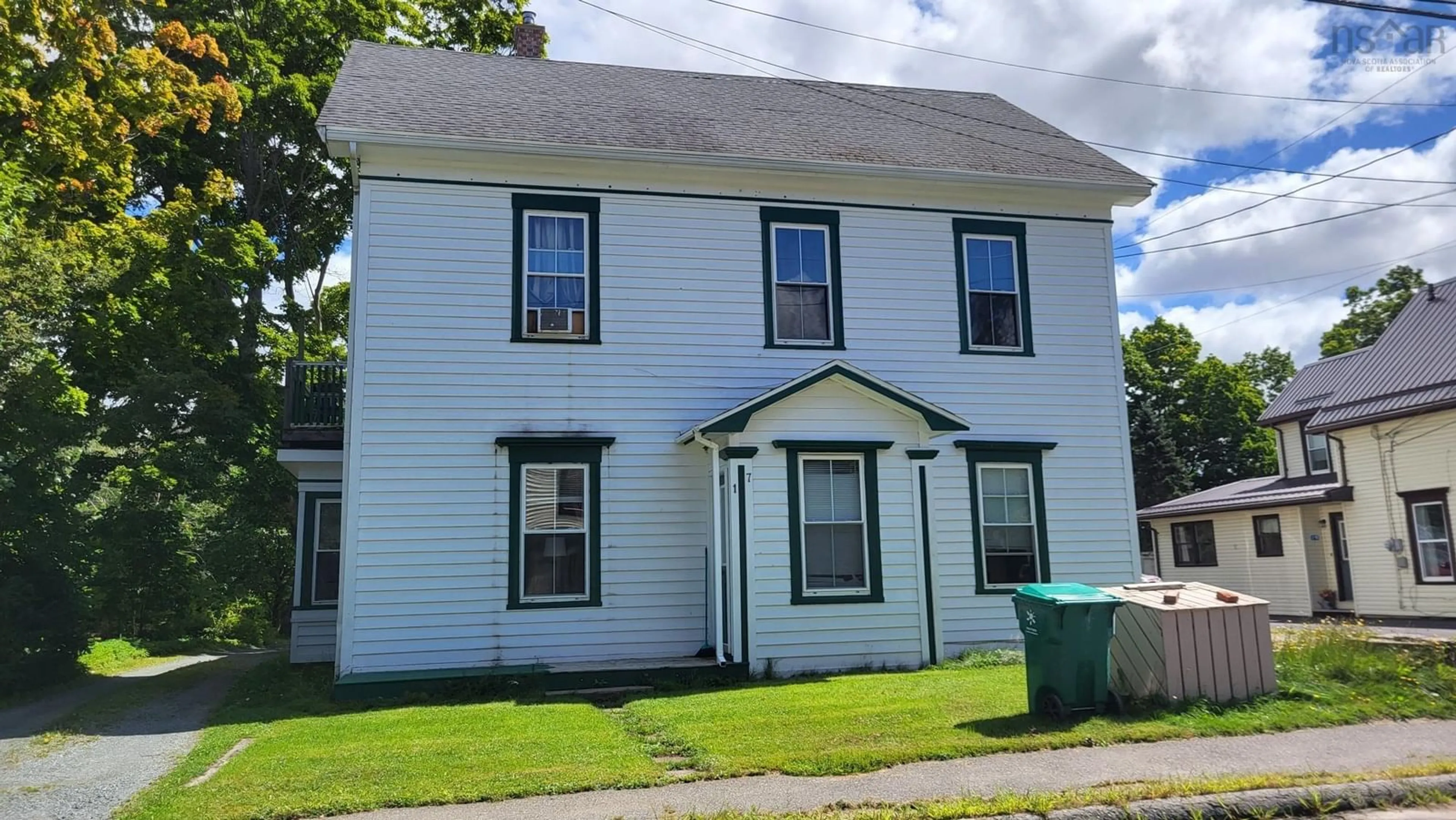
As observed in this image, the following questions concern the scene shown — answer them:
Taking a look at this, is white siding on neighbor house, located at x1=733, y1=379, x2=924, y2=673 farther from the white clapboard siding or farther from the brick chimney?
the brick chimney

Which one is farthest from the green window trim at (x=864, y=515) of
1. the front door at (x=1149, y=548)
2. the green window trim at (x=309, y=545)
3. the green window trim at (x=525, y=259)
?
the front door at (x=1149, y=548)

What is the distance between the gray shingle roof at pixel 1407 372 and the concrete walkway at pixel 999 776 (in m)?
16.2

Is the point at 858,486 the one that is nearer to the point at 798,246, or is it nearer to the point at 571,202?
the point at 798,246

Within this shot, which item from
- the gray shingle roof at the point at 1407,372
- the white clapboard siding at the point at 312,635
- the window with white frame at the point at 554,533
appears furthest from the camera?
the gray shingle roof at the point at 1407,372

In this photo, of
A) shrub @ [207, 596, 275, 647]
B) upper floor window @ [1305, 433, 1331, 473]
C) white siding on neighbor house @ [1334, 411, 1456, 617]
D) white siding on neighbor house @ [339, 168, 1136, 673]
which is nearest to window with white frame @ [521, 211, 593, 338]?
white siding on neighbor house @ [339, 168, 1136, 673]

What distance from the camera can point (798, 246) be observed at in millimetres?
13977

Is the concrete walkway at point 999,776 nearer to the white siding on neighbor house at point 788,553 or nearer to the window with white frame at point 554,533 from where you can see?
the white siding on neighbor house at point 788,553

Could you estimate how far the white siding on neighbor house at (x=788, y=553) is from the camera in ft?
39.2

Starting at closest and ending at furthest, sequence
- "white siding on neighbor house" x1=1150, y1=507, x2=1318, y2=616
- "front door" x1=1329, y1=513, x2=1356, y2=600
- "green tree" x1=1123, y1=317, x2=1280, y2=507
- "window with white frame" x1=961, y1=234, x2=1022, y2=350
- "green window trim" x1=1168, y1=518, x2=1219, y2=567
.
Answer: "window with white frame" x1=961, y1=234, x2=1022, y2=350 → "front door" x1=1329, y1=513, x2=1356, y2=600 → "white siding on neighbor house" x1=1150, y1=507, x2=1318, y2=616 → "green window trim" x1=1168, y1=518, x2=1219, y2=567 → "green tree" x1=1123, y1=317, x2=1280, y2=507

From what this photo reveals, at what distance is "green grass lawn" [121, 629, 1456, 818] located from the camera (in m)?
6.72

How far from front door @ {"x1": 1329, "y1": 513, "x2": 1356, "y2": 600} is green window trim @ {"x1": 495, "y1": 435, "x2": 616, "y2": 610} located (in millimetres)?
19580

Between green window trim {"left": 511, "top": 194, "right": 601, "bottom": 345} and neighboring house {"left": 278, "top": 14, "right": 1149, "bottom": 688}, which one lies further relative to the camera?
green window trim {"left": 511, "top": 194, "right": 601, "bottom": 345}

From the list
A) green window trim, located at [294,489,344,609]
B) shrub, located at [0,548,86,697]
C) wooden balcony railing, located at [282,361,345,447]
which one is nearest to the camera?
shrub, located at [0,548,86,697]

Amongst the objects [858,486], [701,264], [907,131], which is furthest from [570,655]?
[907,131]
